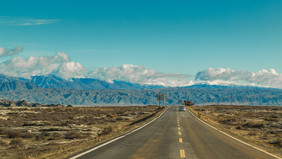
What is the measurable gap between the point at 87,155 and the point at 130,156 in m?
1.77

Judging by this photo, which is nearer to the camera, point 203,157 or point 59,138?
point 203,157

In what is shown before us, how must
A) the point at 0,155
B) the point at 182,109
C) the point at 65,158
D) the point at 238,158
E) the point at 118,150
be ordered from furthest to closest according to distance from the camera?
the point at 182,109, the point at 0,155, the point at 118,150, the point at 238,158, the point at 65,158

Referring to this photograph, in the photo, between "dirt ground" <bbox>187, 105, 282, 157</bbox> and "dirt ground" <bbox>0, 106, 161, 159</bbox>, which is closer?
"dirt ground" <bbox>0, 106, 161, 159</bbox>

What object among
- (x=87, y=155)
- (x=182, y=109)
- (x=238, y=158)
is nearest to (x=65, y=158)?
(x=87, y=155)

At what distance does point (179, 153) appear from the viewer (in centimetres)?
1204

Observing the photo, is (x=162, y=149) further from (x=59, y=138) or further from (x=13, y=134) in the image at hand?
(x=13, y=134)

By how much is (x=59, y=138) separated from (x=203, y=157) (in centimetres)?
1437

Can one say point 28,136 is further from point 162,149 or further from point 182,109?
point 182,109

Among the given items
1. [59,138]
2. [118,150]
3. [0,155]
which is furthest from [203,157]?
[59,138]

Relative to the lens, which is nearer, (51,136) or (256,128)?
(51,136)

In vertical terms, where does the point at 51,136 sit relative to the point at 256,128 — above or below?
above

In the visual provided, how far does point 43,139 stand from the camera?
2198 centimetres

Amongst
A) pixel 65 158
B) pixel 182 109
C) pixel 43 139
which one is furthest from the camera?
pixel 182 109

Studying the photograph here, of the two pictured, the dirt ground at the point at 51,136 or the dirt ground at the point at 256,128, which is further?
the dirt ground at the point at 256,128
